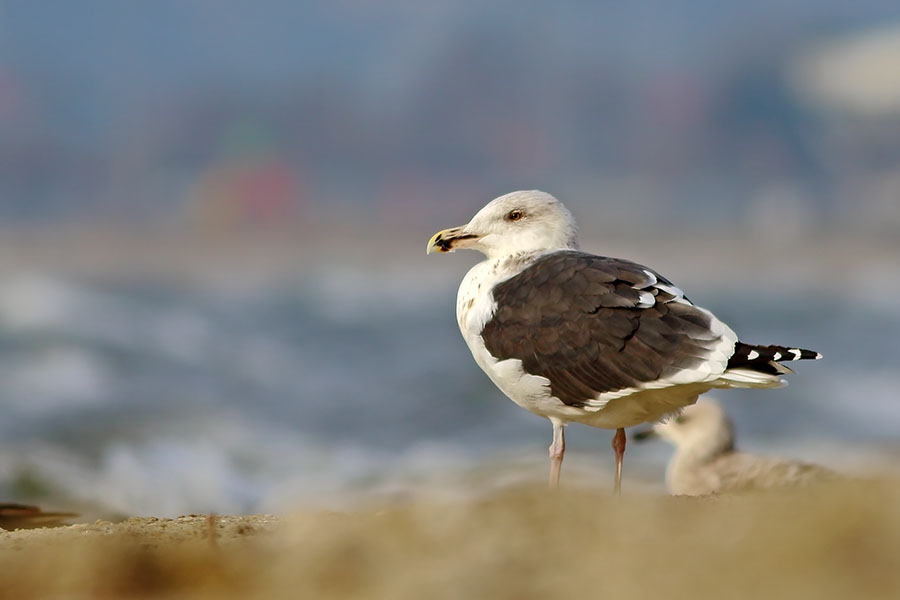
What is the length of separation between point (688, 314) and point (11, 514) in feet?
14.5

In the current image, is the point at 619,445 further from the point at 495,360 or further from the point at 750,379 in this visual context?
the point at 750,379

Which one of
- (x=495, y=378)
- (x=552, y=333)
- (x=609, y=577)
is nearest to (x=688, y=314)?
(x=552, y=333)

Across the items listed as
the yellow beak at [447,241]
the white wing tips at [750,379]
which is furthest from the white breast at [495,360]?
the white wing tips at [750,379]

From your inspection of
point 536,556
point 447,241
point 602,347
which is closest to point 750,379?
point 602,347

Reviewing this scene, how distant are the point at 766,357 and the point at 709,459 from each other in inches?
142

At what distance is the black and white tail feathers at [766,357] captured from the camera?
5.17m

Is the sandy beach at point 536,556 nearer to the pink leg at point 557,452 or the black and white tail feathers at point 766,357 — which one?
the black and white tail feathers at point 766,357

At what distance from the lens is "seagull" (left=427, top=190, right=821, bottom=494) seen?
17.3 feet

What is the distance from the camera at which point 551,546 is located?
9.30 feet

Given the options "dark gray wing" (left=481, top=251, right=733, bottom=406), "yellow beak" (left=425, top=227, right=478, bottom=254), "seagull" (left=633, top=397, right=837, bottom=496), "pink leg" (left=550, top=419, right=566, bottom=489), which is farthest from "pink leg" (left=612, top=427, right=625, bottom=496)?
"seagull" (left=633, top=397, right=837, bottom=496)

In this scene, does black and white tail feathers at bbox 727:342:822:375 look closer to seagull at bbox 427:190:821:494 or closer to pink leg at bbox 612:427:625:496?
seagull at bbox 427:190:821:494

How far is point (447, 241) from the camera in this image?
6.70 meters

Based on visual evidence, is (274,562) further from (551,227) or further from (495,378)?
(551,227)

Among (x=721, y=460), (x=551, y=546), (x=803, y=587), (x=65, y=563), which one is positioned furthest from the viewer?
(x=721, y=460)
